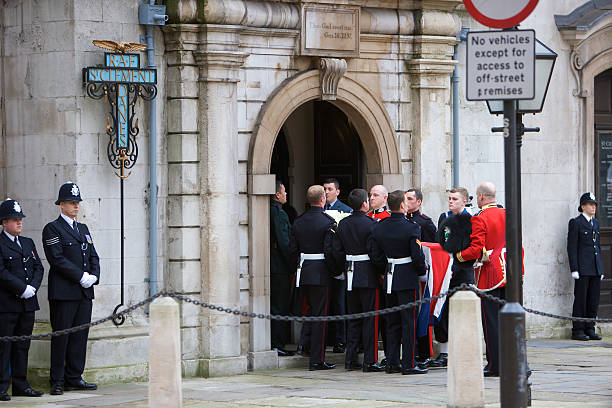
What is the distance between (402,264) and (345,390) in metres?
1.71

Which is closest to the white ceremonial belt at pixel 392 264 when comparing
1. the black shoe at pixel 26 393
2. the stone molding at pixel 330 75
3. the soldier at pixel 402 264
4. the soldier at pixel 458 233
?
the soldier at pixel 402 264

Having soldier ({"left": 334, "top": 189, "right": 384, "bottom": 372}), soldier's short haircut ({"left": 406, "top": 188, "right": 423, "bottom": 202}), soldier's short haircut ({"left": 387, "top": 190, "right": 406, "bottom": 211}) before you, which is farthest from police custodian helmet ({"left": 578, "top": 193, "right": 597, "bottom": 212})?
soldier's short haircut ({"left": 387, "top": 190, "right": 406, "bottom": 211})

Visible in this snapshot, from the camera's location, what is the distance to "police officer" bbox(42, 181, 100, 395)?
12680mm

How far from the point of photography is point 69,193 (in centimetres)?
1270

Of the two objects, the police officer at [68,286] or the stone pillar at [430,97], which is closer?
the police officer at [68,286]

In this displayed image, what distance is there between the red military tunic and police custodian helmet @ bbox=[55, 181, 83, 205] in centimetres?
387

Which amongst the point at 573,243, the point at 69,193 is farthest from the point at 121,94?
the point at 573,243

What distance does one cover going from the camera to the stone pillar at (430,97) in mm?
15867

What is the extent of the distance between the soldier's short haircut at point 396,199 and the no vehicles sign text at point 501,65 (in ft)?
14.9

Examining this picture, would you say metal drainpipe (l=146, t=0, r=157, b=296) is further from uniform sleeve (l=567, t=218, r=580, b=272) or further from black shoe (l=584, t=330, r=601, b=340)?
black shoe (l=584, t=330, r=601, b=340)

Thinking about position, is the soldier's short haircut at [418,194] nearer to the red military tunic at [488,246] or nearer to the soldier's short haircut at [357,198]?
the soldier's short haircut at [357,198]

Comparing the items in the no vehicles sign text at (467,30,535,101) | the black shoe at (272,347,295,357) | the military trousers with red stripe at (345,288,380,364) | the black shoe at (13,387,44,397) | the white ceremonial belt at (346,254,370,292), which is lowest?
the black shoe at (13,387,44,397)

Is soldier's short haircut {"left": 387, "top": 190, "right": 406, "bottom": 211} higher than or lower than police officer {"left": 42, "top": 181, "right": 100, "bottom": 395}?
higher

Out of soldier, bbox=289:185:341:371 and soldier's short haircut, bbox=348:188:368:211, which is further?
soldier, bbox=289:185:341:371
